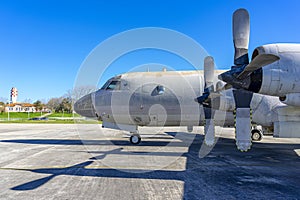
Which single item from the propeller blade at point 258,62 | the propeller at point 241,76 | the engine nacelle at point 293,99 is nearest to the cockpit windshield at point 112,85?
the propeller at point 241,76

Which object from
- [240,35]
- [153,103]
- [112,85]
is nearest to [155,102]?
[153,103]

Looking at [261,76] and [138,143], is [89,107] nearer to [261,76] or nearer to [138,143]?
[138,143]

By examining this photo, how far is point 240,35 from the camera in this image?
24.2 feet

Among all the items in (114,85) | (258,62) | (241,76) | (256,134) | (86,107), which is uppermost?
(114,85)

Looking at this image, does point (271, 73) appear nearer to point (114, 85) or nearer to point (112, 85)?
point (114, 85)

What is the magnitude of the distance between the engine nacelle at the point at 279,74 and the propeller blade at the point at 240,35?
90 centimetres

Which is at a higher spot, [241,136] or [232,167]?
[241,136]

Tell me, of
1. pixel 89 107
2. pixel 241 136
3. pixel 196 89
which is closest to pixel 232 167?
pixel 241 136

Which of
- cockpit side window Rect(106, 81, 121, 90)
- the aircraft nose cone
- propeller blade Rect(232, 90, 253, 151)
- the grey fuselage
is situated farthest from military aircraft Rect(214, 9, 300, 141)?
the aircraft nose cone

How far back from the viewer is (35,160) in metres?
8.45

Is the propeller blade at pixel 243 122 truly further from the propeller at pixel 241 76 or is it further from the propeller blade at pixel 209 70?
the propeller blade at pixel 209 70

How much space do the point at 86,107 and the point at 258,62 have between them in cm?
971

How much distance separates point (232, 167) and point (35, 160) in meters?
7.16

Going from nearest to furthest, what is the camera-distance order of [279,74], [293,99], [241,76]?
1. [279,74]
2. [293,99]
3. [241,76]
